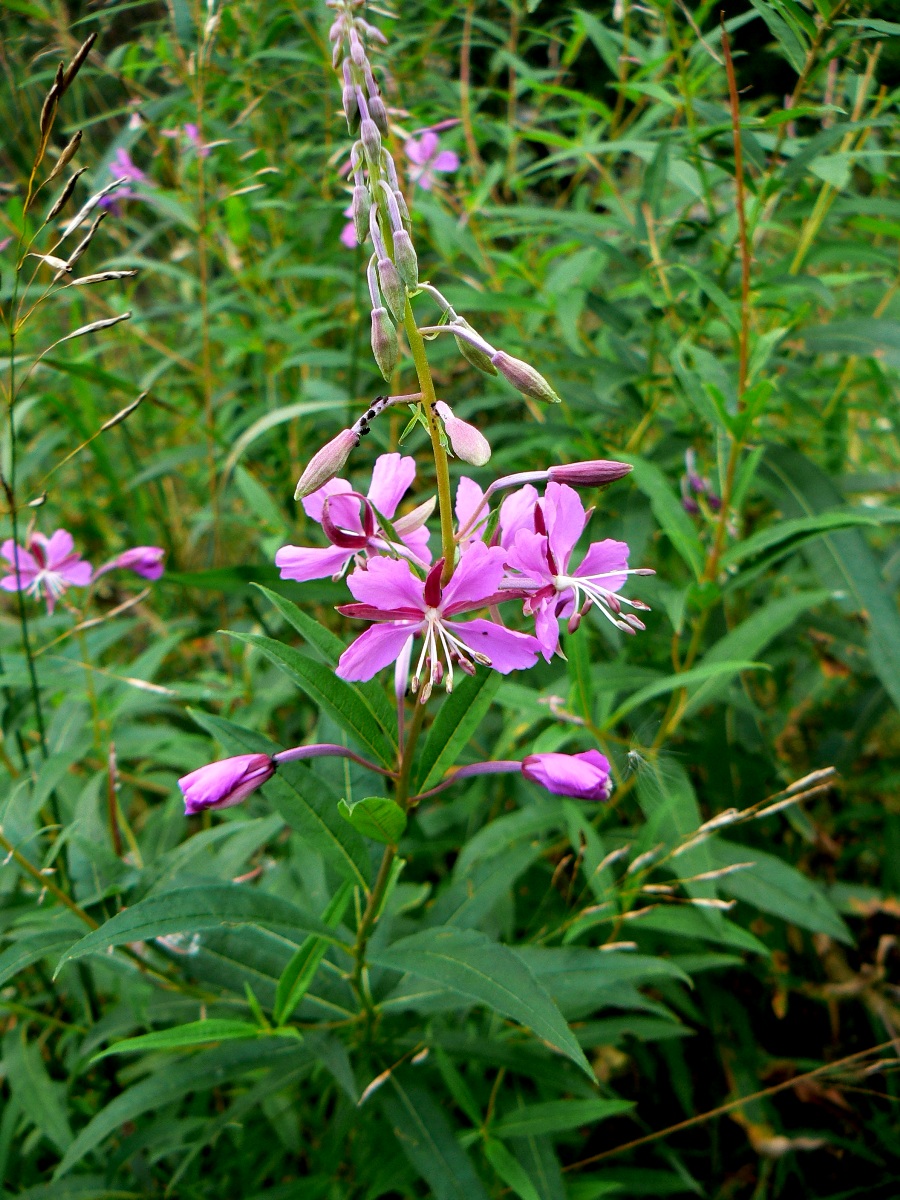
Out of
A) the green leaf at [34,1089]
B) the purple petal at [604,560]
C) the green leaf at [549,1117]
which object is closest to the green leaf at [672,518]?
the purple petal at [604,560]

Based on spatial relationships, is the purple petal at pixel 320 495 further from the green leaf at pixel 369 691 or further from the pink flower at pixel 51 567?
the pink flower at pixel 51 567

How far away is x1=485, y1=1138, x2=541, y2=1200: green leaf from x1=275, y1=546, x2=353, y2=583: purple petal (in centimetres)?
114

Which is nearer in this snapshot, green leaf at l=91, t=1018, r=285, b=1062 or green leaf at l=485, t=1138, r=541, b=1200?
green leaf at l=91, t=1018, r=285, b=1062

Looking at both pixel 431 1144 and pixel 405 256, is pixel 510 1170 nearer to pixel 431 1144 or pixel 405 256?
pixel 431 1144

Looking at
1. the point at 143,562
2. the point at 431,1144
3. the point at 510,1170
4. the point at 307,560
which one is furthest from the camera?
the point at 143,562

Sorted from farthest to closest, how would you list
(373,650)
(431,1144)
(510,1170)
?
(510,1170)
(431,1144)
(373,650)

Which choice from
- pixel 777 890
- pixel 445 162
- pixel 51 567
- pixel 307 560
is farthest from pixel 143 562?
pixel 445 162

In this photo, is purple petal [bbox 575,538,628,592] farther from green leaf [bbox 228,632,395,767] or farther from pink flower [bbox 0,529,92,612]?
pink flower [bbox 0,529,92,612]

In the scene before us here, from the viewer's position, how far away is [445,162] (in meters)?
3.08

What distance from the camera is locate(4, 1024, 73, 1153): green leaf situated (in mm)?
1685

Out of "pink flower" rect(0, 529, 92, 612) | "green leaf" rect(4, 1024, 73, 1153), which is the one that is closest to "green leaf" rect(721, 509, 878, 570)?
"pink flower" rect(0, 529, 92, 612)

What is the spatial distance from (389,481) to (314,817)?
1.79 feet

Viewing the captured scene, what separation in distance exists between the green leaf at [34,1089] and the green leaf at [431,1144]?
67cm

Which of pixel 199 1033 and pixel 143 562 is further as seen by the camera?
pixel 143 562
